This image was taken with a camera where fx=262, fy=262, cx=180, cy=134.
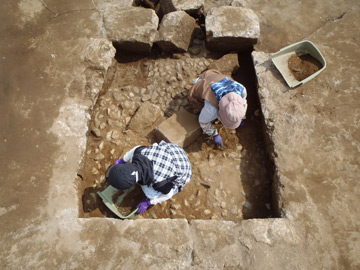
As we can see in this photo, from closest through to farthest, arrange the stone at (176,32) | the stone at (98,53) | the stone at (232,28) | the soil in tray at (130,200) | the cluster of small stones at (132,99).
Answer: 1. the soil in tray at (130,200)
2. the cluster of small stones at (132,99)
3. the stone at (98,53)
4. the stone at (232,28)
5. the stone at (176,32)

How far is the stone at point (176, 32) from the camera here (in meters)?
3.86

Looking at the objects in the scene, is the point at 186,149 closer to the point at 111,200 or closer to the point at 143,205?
the point at 143,205

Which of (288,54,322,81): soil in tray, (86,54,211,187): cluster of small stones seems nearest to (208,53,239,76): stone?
(86,54,211,187): cluster of small stones

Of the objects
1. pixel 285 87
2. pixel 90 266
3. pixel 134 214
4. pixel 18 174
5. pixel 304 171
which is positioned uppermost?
pixel 285 87

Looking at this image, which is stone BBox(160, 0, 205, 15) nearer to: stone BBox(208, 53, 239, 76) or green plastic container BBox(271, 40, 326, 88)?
stone BBox(208, 53, 239, 76)

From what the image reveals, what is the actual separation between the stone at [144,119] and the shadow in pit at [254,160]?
116 cm

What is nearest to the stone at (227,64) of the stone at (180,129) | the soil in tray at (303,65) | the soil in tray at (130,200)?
the soil in tray at (303,65)

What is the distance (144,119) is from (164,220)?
1453mm

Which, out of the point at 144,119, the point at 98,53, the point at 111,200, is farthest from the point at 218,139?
the point at 98,53

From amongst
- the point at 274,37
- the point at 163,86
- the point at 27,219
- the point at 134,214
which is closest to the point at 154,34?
the point at 163,86

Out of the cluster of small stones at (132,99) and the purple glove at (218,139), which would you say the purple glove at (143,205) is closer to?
the cluster of small stones at (132,99)

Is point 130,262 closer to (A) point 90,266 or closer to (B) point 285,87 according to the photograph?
(A) point 90,266

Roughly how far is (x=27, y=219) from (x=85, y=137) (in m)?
1.01

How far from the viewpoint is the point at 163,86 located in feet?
12.6
